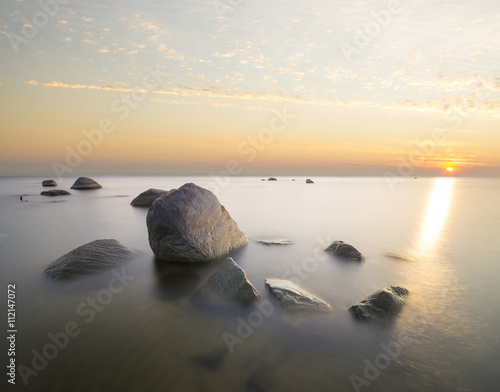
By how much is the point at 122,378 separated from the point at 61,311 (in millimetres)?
2717

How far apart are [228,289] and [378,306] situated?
3331mm

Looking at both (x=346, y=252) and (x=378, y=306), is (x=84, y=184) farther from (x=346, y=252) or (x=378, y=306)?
(x=378, y=306)

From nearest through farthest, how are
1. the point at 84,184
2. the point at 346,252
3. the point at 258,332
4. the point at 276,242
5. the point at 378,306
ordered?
the point at 258,332 → the point at 378,306 → the point at 346,252 → the point at 276,242 → the point at 84,184

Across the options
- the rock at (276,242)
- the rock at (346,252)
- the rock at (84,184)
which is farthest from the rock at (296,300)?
the rock at (84,184)

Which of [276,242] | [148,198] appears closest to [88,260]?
[276,242]

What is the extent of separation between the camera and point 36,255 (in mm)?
9281

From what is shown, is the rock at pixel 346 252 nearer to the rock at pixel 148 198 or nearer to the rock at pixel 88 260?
the rock at pixel 88 260

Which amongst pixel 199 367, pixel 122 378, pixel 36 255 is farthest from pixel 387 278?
pixel 36 255

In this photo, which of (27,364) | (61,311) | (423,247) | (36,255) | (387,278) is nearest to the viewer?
(27,364)

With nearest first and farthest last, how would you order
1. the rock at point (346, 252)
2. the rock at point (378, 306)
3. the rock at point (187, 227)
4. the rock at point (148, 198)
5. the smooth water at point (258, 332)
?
the smooth water at point (258, 332) < the rock at point (378, 306) < the rock at point (187, 227) < the rock at point (346, 252) < the rock at point (148, 198)

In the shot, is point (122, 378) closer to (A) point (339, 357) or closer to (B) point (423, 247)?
(A) point (339, 357)

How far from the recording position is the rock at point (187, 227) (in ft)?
27.0

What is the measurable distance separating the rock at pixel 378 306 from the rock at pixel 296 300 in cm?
63

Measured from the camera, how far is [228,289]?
6059 millimetres
